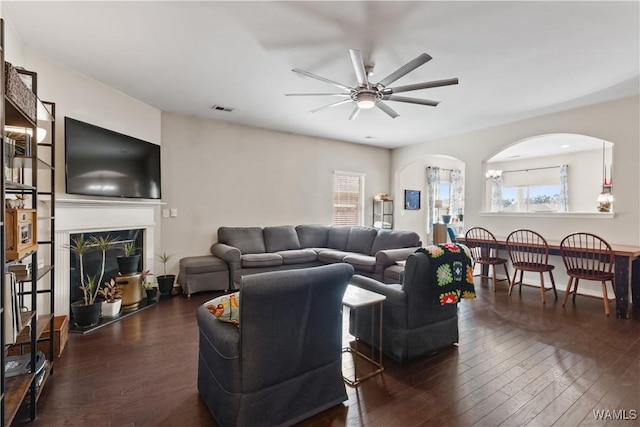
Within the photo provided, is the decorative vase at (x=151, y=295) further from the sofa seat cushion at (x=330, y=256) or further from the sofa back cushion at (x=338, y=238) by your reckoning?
the sofa back cushion at (x=338, y=238)

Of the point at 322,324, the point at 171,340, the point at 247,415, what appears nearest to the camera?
the point at 247,415

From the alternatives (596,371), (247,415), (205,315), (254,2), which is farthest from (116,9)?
(596,371)

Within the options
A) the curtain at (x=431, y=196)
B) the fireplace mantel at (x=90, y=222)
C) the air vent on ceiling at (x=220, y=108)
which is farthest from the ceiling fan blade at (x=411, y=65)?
the curtain at (x=431, y=196)

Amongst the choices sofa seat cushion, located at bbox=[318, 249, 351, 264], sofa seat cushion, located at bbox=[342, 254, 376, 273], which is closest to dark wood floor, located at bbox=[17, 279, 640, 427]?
sofa seat cushion, located at bbox=[342, 254, 376, 273]

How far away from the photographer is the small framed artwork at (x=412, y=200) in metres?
7.82

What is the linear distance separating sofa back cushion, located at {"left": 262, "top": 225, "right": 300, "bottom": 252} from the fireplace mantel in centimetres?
180

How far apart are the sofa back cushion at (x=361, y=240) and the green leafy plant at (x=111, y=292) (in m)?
3.55

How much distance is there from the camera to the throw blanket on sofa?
249cm

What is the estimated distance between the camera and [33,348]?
1840 mm

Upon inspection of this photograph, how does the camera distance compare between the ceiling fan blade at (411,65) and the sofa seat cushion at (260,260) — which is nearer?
the ceiling fan blade at (411,65)

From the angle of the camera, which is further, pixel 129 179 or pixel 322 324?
pixel 129 179

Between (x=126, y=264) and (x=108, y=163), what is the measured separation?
49.9 inches

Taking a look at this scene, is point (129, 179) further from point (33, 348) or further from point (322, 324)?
point (322, 324)

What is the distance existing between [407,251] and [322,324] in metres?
2.97
